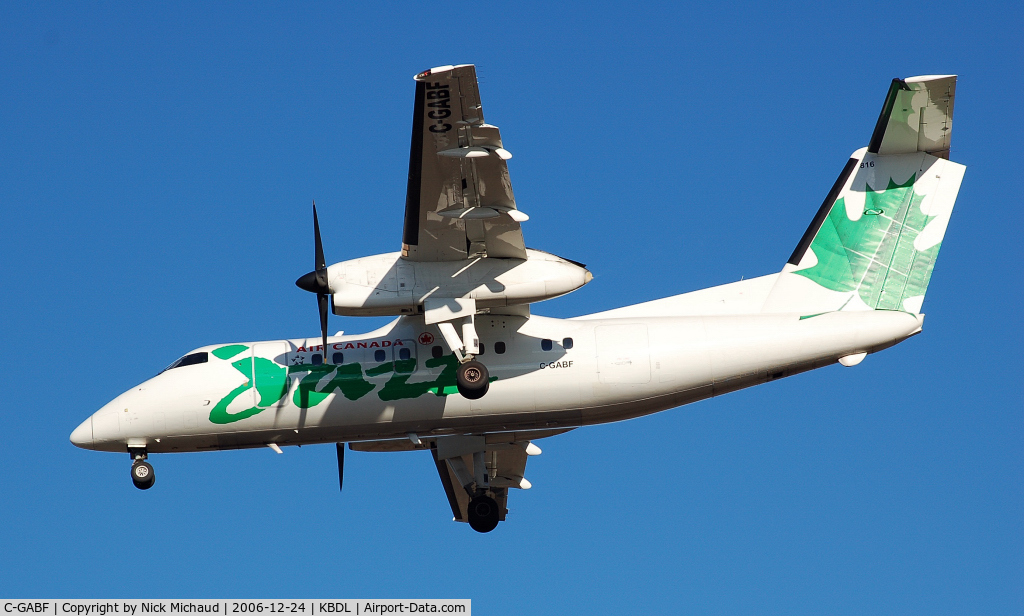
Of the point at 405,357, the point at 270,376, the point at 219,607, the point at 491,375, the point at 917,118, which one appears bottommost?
the point at 219,607

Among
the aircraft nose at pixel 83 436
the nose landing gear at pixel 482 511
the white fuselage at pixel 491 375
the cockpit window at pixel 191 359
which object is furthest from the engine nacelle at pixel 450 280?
the aircraft nose at pixel 83 436

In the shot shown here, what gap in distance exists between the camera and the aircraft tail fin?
767 inches

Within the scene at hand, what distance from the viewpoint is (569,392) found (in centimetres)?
1892

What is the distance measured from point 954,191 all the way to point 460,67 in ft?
30.4

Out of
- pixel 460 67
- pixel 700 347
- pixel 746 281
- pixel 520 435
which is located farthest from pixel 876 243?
pixel 460 67

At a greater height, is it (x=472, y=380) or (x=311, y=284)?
(x=311, y=284)

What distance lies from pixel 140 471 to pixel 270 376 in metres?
2.71

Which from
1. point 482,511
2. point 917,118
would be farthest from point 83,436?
point 917,118

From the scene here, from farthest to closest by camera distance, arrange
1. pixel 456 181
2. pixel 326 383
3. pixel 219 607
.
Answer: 1. pixel 326 383
2. pixel 219 607
3. pixel 456 181

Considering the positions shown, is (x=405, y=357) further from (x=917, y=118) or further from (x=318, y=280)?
(x=917, y=118)

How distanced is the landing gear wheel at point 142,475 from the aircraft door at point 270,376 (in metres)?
2.20

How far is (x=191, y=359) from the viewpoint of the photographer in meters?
19.9

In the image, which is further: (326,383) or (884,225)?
(884,225)

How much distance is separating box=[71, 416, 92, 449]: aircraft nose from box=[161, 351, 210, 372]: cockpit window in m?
1.54
